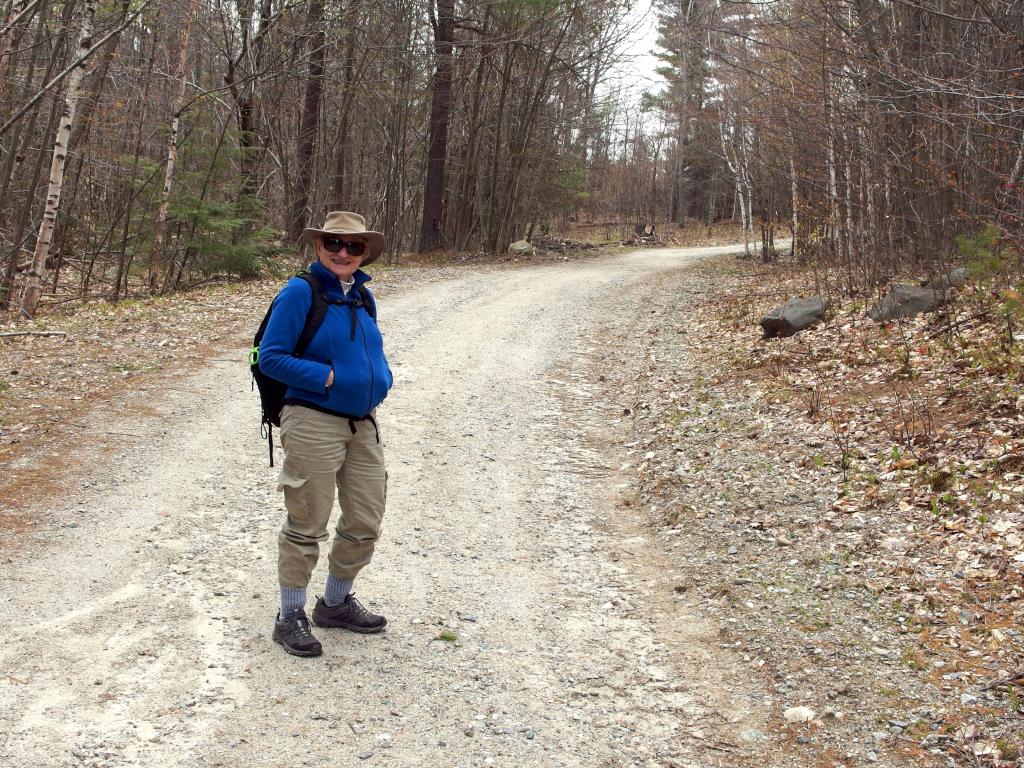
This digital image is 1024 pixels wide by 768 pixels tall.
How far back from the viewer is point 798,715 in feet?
13.5

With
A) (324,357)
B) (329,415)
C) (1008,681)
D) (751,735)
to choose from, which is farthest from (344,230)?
(1008,681)

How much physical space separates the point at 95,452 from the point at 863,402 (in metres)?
7.20

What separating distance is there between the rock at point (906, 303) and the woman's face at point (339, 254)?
27.2 ft

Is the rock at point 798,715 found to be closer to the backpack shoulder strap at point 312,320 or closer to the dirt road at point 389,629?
the dirt road at point 389,629

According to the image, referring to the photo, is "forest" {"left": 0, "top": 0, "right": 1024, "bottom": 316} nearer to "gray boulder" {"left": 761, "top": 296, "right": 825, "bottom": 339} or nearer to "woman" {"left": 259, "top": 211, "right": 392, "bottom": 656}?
"gray boulder" {"left": 761, "top": 296, "right": 825, "bottom": 339}

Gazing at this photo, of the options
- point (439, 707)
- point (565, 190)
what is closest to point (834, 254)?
point (439, 707)

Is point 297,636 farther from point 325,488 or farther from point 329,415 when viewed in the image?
point 329,415

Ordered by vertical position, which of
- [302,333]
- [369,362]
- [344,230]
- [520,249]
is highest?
[520,249]

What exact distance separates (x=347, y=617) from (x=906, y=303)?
855 centimetres

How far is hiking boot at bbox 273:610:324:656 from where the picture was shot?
168 inches

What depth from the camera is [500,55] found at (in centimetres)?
2567

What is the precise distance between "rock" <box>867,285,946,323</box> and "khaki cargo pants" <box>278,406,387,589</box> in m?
8.26

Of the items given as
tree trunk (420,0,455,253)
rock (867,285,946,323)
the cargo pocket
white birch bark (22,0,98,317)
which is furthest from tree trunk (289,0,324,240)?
the cargo pocket

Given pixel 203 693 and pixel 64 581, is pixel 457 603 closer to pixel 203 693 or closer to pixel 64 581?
pixel 203 693
